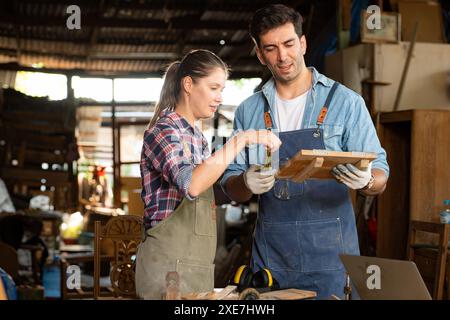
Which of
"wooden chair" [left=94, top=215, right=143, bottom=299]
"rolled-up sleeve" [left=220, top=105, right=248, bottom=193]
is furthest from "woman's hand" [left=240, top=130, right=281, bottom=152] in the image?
"wooden chair" [left=94, top=215, right=143, bottom=299]

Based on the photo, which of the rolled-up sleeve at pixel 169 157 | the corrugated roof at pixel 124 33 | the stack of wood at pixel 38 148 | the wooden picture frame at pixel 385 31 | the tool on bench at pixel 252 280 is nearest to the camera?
the tool on bench at pixel 252 280

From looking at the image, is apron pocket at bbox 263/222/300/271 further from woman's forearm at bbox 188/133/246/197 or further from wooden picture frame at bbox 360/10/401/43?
wooden picture frame at bbox 360/10/401/43

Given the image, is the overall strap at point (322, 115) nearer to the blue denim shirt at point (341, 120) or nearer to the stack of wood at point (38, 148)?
the blue denim shirt at point (341, 120)

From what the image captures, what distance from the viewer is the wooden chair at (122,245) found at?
439 centimetres

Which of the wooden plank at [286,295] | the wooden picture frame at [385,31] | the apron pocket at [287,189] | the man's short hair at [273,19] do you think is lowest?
the wooden plank at [286,295]

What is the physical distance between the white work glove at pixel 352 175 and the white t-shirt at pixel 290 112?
44 cm

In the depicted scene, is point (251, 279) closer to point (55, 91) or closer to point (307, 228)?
point (307, 228)

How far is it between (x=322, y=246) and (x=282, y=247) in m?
0.16

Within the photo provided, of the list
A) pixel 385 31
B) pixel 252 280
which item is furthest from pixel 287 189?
pixel 385 31

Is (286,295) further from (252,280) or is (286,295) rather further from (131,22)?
(131,22)

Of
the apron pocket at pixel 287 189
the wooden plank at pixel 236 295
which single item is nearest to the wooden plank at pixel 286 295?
the wooden plank at pixel 236 295

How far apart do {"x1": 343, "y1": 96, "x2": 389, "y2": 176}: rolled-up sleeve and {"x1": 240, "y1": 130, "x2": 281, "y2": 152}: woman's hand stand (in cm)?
47

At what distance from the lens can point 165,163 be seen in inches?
100
